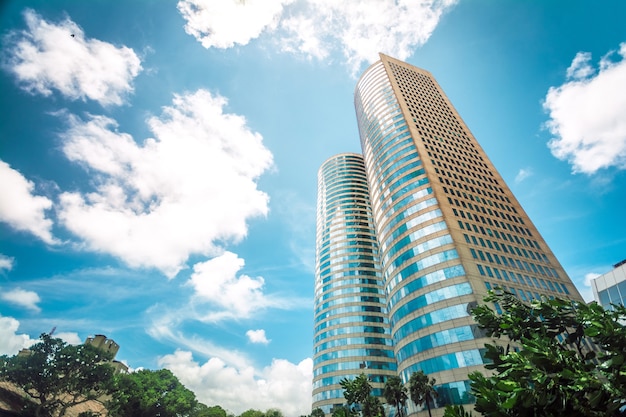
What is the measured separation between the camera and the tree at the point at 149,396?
55656 mm

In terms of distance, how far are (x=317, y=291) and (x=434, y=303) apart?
60.2 meters

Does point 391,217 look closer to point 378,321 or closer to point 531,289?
point 531,289

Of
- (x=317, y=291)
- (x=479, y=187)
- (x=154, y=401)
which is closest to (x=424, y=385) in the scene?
(x=479, y=187)

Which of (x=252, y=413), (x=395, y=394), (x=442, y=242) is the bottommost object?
(x=395, y=394)

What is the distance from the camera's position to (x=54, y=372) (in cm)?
4919

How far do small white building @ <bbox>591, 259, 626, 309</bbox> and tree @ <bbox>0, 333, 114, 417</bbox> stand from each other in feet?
249

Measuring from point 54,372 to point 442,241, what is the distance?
6950 centimetres

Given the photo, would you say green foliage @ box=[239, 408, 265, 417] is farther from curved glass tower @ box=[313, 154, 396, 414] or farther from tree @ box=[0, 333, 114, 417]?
tree @ box=[0, 333, 114, 417]

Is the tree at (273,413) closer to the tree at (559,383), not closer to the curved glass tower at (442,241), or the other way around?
the curved glass tower at (442,241)

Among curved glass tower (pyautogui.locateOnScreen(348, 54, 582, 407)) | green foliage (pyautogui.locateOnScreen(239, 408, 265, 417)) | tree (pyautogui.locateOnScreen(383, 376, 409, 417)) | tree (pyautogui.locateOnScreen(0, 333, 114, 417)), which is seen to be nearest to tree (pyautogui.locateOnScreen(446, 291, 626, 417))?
tree (pyautogui.locateOnScreen(383, 376, 409, 417))

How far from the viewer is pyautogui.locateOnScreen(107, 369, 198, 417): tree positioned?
5566 cm

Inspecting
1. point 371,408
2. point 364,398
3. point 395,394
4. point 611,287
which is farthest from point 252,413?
point 611,287

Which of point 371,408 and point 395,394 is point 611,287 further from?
point 371,408

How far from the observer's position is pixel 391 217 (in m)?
65.8
